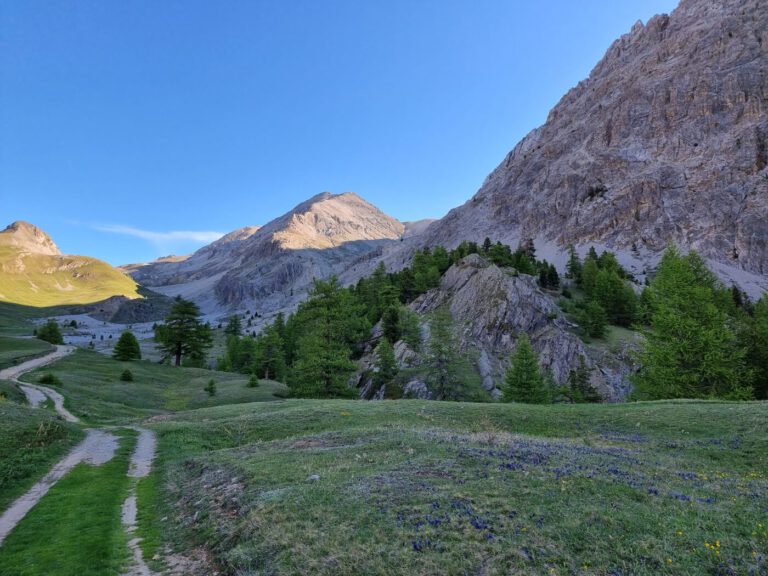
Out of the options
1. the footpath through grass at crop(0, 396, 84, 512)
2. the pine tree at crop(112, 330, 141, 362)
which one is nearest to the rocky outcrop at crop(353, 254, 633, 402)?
the footpath through grass at crop(0, 396, 84, 512)

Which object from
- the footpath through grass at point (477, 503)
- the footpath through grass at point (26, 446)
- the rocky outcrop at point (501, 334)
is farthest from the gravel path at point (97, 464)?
the rocky outcrop at point (501, 334)

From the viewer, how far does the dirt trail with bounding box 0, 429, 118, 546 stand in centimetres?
Answer: 1259

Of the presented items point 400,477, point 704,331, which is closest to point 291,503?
point 400,477

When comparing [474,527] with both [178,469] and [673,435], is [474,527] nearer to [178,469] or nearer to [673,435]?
[178,469]

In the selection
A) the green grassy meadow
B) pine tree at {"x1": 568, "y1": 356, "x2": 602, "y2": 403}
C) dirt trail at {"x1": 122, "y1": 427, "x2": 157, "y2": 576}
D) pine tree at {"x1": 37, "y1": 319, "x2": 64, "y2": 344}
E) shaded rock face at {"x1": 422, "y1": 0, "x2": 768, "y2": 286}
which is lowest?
pine tree at {"x1": 568, "y1": 356, "x2": 602, "y2": 403}

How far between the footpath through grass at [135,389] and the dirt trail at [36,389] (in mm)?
778

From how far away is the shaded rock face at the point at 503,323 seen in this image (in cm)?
6706

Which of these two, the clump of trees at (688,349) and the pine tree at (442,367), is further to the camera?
the pine tree at (442,367)

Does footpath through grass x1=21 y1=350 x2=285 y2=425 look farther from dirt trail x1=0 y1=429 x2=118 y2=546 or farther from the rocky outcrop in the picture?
the rocky outcrop

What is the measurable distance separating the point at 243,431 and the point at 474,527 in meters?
21.6

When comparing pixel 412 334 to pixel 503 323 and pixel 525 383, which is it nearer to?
pixel 503 323

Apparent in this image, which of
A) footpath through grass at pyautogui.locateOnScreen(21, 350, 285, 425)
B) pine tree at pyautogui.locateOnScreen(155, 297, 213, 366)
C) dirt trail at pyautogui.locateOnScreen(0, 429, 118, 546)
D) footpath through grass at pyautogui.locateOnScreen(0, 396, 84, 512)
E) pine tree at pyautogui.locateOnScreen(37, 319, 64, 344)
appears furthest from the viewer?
pine tree at pyautogui.locateOnScreen(37, 319, 64, 344)

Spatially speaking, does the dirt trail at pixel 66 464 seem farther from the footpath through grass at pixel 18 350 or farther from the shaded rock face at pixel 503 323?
the shaded rock face at pixel 503 323

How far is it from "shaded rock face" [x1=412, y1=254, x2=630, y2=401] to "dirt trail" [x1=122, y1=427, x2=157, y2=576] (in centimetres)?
4854
